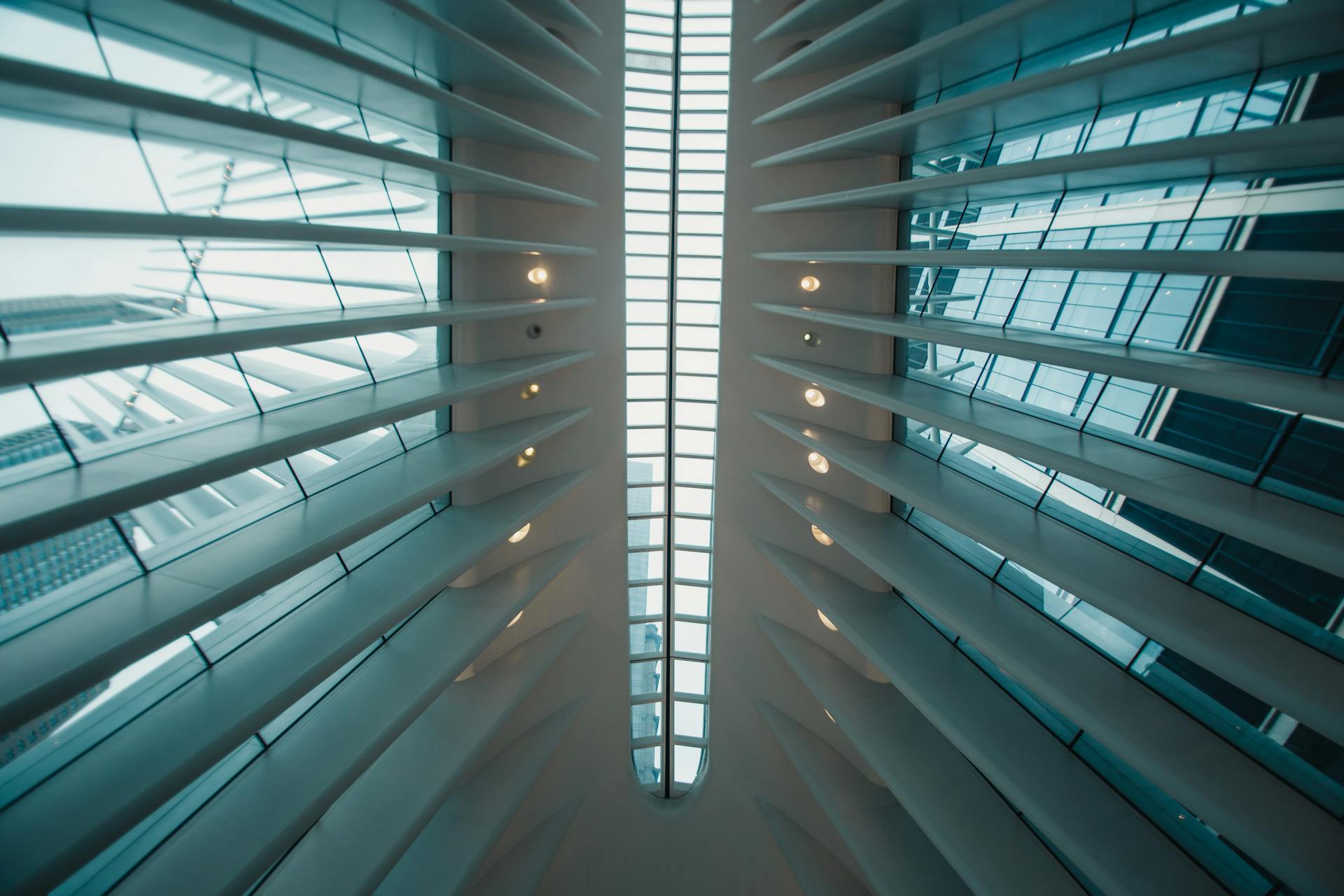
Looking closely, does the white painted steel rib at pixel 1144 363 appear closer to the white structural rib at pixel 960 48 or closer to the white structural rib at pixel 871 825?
the white structural rib at pixel 960 48

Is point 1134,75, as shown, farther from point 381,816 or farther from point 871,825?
point 381,816

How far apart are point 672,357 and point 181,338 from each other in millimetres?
8317

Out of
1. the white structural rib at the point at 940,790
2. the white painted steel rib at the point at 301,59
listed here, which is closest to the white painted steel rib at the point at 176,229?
the white painted steel rib at the point at 301,59

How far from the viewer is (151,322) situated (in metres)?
5.26

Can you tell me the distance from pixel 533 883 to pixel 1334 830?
979 centimetres

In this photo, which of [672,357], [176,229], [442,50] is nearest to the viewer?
[176,229]

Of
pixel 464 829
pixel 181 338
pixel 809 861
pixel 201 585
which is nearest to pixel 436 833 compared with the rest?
pixel 464 829

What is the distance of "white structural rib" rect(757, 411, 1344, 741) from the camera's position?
3.94 m

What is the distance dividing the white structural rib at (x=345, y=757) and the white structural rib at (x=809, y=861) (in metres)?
5.31

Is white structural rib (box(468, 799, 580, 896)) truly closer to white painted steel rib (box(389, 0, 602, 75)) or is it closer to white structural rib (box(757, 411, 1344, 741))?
white structural rib (box(757, 411, 1344, 741))

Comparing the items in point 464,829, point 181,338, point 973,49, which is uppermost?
point 973,49

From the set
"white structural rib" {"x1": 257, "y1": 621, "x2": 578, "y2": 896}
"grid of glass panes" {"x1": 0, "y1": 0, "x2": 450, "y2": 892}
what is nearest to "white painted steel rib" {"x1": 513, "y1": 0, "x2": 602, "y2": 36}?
"grid of glass panes" {"x1": 0, "y1": 0, "x2": 450, "y2": 892}

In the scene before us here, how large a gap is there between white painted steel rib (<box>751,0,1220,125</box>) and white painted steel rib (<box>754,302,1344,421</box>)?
244 centimetres

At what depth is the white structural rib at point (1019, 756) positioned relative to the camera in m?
5.24
